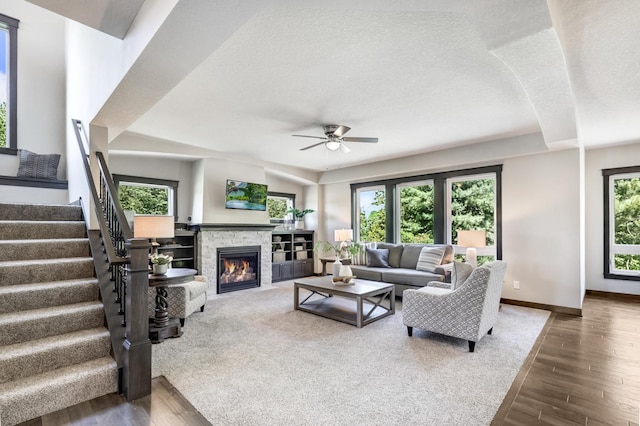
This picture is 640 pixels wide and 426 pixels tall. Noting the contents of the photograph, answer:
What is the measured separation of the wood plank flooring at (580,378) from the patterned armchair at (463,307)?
0.52 meters

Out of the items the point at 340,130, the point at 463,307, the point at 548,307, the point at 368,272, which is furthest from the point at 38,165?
the point at 548,307

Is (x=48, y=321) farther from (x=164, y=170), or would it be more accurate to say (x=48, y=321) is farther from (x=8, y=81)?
(x=164, y=170)

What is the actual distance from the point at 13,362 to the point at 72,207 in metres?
2.15

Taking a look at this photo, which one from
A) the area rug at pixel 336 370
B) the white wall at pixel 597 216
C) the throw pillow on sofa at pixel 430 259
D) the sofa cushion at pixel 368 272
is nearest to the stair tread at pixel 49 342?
the area rug at pixel 336 370

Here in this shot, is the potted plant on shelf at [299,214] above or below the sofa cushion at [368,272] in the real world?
above

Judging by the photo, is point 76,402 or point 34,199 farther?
point 34,199

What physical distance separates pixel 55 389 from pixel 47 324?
60cm

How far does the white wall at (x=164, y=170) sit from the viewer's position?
18.2ft

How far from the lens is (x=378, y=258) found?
20.2ft

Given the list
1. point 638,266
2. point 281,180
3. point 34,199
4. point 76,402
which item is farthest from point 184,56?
point 638,266

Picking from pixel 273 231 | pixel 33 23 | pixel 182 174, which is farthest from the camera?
pixel 273 231

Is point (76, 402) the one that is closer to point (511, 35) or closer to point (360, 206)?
point (511, 35)

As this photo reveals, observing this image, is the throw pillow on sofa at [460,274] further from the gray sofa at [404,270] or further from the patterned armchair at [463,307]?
the gray sofa at [404,270]

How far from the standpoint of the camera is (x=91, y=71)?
3.34 m
